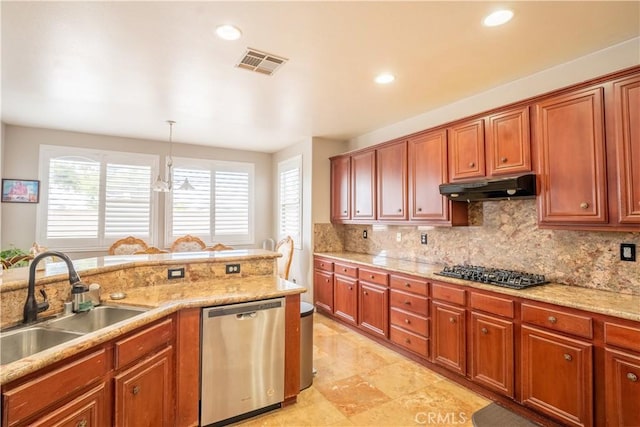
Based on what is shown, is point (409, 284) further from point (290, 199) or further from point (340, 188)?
point (290, 199)

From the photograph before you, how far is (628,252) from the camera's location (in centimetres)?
226

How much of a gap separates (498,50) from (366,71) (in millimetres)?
1007

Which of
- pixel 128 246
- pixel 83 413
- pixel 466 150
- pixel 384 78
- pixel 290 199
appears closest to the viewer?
pixel 83 413

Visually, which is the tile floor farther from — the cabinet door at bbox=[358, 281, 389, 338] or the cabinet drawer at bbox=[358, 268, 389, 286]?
the cabinet drawer at bbox=[358, 268, 389, 286]

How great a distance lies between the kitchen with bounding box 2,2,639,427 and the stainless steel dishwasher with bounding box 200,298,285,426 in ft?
7.09

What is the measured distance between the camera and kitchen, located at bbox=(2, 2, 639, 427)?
7.95 feet

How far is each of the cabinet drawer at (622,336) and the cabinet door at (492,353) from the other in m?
0.57

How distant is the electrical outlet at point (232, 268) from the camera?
2773 millimetres

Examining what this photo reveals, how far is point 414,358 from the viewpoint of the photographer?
3.23m

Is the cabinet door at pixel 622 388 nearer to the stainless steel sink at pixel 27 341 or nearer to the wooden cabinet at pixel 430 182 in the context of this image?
the wooden cabinet at pixel 430 182

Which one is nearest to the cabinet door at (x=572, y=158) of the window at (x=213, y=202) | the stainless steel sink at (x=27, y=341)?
the stainless steel sink at (x=27, y=341)

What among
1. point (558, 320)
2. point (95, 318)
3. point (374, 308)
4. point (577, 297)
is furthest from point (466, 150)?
point (95, 318)

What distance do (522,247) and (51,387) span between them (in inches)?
131

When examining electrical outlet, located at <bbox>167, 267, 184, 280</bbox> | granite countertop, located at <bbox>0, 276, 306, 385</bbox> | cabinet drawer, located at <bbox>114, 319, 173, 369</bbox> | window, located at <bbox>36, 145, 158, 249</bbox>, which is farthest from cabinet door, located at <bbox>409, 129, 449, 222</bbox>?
window, located at <bbox>36, 145, 158, 249</bbox>
